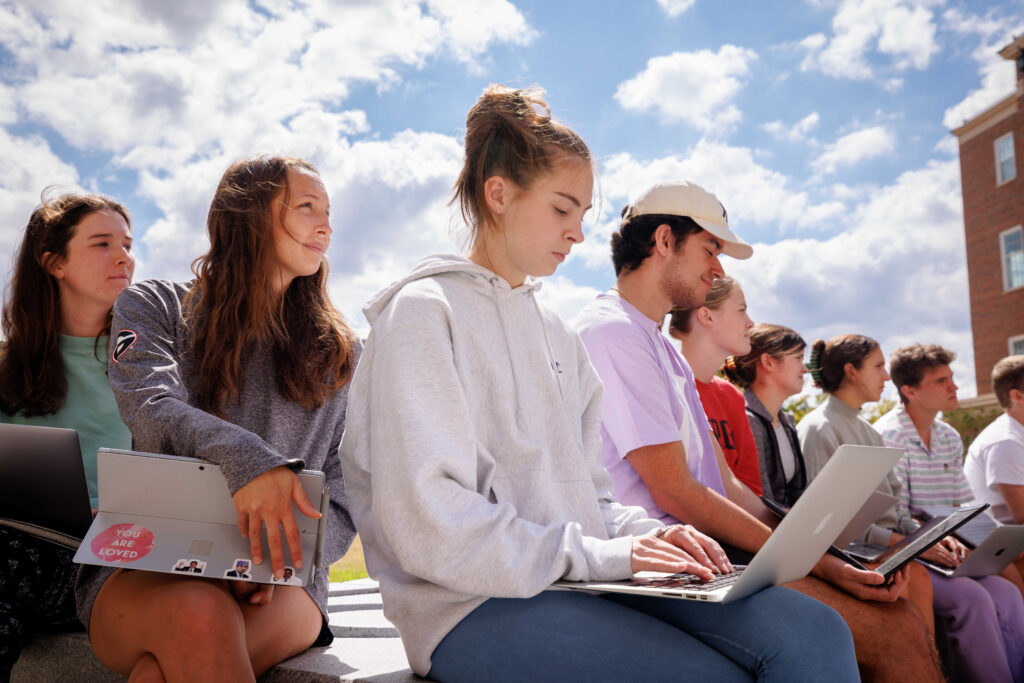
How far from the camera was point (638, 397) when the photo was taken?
262 cm

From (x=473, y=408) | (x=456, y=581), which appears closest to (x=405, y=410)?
(x=473, y=408)

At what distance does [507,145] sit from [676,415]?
1.18m

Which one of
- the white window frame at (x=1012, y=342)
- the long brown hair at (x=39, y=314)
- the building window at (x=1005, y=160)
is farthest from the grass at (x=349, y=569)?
the building window at (x=1005, y=160)

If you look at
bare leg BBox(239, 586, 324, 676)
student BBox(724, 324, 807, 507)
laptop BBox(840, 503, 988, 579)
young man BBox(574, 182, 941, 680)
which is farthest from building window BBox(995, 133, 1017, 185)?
bare leg BBox(239, 586, 324, 676)

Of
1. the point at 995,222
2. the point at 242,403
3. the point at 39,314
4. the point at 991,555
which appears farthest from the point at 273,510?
the point at 995,222

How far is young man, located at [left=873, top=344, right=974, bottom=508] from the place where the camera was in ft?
16.4

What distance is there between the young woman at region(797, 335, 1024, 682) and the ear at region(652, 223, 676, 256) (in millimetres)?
1934

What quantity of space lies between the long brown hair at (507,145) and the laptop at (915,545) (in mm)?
1463

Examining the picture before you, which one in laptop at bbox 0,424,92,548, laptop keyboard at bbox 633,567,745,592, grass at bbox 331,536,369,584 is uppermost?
laptop at bbox 0,424,92,548

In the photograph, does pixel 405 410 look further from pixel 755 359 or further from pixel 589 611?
pixel 755 359

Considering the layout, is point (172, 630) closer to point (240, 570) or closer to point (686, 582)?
point (240, 570)

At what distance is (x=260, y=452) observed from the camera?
5.62 ft

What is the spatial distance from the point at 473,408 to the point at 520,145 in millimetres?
675

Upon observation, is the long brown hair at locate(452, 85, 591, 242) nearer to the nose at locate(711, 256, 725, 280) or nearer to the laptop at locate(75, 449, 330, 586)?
the laptop at locate(75, 449, 330, 586)
